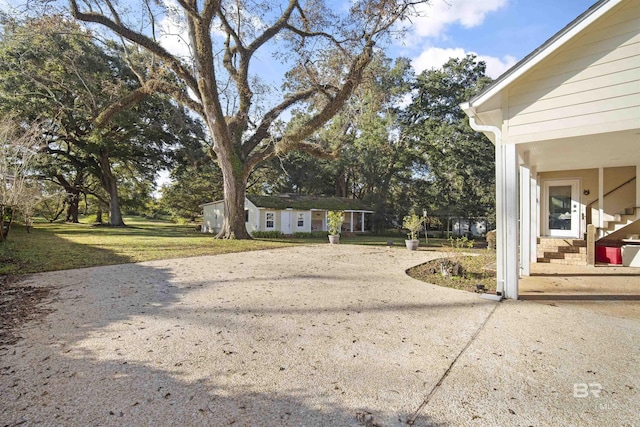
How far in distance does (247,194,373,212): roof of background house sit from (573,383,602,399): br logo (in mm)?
20541

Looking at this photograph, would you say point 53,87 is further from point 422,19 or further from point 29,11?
point 422,19

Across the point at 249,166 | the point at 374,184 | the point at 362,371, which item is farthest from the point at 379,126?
the point at 362,371

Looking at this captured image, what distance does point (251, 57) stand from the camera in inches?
634

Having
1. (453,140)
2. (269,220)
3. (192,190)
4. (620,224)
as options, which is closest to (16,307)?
(620,224)

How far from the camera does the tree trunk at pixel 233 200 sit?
15789mm

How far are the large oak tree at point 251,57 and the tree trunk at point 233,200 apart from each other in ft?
0.17

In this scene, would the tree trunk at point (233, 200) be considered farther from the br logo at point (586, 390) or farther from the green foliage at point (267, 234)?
the br logo at point (586, 390)

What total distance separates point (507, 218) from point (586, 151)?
10.1 ft

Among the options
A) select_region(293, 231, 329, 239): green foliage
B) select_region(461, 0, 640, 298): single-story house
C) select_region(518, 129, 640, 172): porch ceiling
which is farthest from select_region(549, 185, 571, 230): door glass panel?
select_region(293, 231, 329, 239): green foliage

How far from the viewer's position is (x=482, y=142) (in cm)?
2156

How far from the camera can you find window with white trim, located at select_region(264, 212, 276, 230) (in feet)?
74.6

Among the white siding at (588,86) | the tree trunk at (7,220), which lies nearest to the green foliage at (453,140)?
the white siding at (588,86)

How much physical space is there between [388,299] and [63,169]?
3000cm

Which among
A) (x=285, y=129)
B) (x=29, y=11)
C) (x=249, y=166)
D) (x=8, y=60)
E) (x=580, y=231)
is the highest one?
(x=8, y=60)
